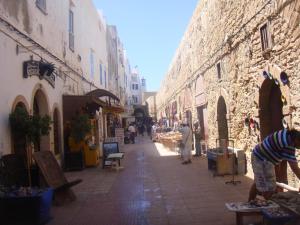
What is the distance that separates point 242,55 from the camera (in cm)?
1013

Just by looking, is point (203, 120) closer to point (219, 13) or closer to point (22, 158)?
point (219, 13)

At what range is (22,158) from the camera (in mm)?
7406

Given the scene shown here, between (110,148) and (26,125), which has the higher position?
(26,125)

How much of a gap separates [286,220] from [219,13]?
361 inches

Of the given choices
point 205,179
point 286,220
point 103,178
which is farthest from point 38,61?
point 286,220

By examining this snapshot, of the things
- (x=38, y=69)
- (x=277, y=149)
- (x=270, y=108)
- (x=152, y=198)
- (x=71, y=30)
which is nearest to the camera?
(x=277, y=149)

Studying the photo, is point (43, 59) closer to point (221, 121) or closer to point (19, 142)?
point (19, 142)

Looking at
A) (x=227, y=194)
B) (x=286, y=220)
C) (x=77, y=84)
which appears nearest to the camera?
(x=286, y=220)

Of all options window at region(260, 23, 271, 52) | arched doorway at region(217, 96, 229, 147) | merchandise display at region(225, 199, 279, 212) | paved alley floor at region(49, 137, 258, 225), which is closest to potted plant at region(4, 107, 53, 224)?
paved alley floor at region(49, 137, 258, 225)

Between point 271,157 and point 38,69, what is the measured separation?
631cm

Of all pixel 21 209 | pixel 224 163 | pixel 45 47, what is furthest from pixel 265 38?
pixel 21 209

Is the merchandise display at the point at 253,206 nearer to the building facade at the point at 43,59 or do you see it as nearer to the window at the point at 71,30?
the building facade at the point at 43,59

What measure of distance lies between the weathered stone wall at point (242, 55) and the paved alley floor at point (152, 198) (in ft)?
5.89

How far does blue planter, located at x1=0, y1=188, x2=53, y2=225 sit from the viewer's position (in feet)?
19.4
